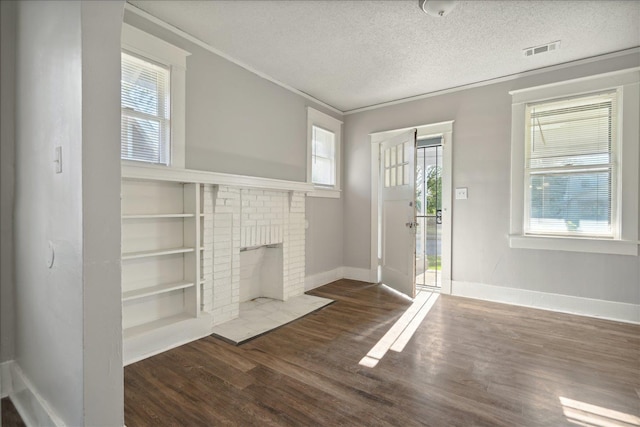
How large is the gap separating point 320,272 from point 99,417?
3326mm

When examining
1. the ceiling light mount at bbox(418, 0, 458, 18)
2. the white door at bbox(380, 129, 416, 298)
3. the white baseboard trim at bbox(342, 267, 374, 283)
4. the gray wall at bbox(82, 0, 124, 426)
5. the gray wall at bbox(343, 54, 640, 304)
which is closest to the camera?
the gray wall at bbox(82, 0, 124, 426)

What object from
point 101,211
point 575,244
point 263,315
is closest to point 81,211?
point 101,211

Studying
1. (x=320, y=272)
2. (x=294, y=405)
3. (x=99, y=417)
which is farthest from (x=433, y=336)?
(x=99, y=417)

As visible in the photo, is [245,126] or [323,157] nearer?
[245,126]

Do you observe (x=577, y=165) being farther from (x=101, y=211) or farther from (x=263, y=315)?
(x=101, y=211)

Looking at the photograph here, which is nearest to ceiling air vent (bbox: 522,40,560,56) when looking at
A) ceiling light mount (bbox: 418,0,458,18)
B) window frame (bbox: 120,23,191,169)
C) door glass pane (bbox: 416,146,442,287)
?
ceiling light mount (bbox: 418,0,458,18)

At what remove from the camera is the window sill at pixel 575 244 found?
10.2ft

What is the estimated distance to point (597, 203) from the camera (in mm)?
3264

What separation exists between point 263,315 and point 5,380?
1864 mm

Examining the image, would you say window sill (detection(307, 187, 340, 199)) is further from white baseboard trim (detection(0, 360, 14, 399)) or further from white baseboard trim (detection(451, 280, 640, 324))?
white baseboard trim (detection(0, 360, 14, 399))

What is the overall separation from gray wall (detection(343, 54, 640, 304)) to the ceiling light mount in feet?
5.88

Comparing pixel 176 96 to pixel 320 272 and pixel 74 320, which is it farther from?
pixel 320 272

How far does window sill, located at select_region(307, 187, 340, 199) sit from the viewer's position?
4332 millimetres

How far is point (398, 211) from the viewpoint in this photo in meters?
4.19
